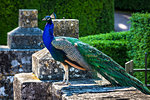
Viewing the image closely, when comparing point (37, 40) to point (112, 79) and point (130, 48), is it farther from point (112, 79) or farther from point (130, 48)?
point (112, 79)

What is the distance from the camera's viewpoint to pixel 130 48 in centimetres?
897

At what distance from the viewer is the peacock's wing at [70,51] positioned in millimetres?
4090

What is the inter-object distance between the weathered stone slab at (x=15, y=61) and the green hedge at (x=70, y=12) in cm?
434

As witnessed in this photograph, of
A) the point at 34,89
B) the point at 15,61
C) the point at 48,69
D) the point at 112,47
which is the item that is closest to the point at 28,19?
the point at 15,61

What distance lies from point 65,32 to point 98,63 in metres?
1.08

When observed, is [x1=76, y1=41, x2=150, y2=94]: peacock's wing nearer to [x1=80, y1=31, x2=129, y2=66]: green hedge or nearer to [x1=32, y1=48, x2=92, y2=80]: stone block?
[x1=32, y1=48, x2=92, y2=80]: stone block

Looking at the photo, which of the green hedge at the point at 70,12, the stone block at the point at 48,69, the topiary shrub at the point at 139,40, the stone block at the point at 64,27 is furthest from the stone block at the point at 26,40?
the green hedge at the point at 70,12

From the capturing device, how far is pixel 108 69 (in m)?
4.04

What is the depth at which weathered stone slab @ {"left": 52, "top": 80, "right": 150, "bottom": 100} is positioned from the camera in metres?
3.57

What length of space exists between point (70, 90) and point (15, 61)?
3.42m

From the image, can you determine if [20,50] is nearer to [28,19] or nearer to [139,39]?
[28,19]

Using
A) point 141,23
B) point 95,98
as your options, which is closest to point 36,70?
point 95,98

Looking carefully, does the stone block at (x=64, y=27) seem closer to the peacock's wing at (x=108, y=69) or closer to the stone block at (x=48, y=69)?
the stone block at (x=48, y=69)

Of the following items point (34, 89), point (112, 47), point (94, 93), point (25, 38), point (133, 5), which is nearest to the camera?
point (94, 93)
